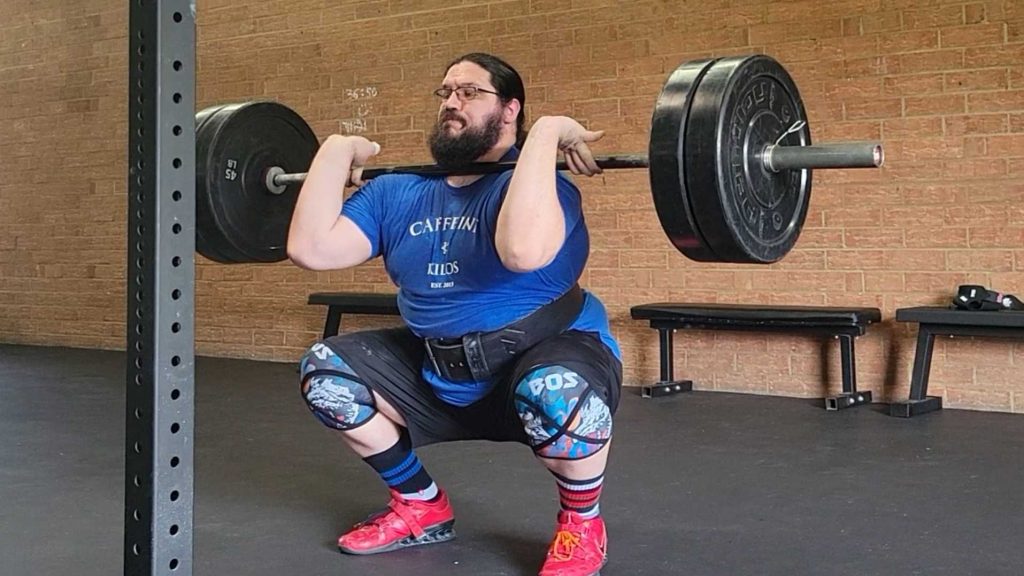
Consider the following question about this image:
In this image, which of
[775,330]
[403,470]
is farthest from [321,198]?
[775,330]

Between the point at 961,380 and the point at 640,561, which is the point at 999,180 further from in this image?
the point at 640,561

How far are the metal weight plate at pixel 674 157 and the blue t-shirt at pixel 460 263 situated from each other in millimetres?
329

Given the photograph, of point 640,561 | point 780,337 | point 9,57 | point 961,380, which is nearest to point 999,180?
point 961,380

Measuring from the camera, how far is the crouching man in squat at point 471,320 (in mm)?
1941

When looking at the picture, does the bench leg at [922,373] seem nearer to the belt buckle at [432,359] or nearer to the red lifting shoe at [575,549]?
the red lifting shoe at [575,549]

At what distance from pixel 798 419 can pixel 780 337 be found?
663mm

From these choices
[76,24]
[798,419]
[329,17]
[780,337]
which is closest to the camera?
[798,419]

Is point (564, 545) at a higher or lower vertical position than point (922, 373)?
lower

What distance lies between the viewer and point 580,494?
2.03 m

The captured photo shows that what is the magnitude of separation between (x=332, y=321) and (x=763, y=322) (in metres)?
2.36

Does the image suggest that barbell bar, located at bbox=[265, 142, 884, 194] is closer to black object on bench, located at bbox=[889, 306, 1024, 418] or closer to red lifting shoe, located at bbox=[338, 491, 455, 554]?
red lifting shoe, located at bbox=[338, 491, 455, 554]

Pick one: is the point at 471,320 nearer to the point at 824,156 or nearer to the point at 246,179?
the point at 246,179

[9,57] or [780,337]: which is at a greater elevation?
[9,57]

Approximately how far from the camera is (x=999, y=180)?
4.07 m
